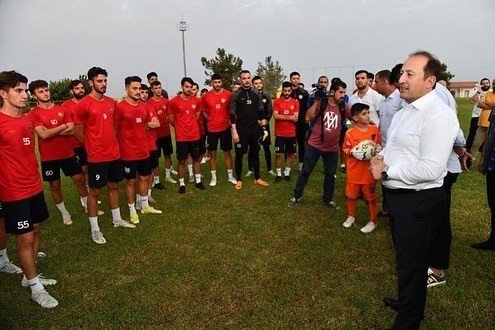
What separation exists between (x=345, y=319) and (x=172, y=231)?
3.24 metres

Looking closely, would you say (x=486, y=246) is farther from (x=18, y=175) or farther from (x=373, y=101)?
(x=18, y=175)

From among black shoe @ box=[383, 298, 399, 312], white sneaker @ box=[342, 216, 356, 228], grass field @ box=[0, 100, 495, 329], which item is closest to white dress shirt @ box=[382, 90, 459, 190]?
black shoe @ box=[383, 298, 399, 312]

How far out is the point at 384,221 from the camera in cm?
576

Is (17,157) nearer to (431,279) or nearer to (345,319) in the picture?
(345,319)

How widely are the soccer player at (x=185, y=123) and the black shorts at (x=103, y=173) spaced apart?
7.95ft

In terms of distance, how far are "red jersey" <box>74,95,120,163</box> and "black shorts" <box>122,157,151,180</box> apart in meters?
0.62

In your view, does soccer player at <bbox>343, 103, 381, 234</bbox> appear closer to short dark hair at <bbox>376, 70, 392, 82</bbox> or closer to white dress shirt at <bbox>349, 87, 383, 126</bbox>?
short dark hair at <bbox>376, 70, 392, 82</bbox>

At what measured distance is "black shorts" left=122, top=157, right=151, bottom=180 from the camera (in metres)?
5.99

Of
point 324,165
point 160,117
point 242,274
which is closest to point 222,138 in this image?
point 160,117

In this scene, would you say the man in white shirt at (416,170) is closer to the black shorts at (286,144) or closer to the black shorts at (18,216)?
the black shorts at (18,216)

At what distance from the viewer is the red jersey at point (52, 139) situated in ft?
18.8

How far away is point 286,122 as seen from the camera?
339 inches

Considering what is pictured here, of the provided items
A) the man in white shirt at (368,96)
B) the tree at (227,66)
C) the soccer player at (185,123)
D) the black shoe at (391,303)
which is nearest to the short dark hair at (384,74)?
the man in white shirt at (368,96)

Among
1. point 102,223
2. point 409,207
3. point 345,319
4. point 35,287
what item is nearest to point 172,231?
point 102,223
